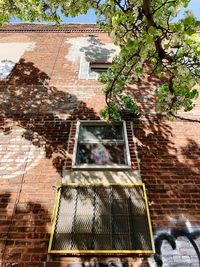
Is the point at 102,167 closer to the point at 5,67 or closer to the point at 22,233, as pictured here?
the point at 22,233

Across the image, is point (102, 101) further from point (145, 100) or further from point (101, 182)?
point (101, 182)

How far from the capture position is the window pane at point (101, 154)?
5.91m

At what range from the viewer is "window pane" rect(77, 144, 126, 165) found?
5911 millimetres

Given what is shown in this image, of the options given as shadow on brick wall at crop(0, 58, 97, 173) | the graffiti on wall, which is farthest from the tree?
the graffiti on wall

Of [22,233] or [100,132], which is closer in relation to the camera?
[22,233]

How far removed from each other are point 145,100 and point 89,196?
3.45 m

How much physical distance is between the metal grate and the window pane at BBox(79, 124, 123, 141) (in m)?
1.49

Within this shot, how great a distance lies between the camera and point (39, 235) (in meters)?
4.55

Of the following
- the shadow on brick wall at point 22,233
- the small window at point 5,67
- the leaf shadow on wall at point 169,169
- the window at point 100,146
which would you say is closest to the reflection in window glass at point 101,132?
the window at point 100,146

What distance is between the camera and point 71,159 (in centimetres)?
580

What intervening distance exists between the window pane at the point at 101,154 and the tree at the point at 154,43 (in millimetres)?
754

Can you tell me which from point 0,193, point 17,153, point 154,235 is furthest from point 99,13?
point 154,235

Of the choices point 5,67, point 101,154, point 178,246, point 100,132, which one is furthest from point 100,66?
point 178,246

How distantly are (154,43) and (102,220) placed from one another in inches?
131
